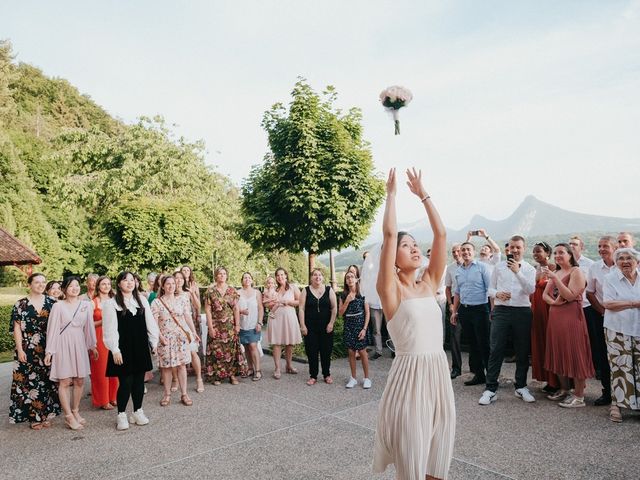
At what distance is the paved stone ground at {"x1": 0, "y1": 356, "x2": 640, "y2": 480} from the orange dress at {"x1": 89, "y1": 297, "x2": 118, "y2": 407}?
0.64ft

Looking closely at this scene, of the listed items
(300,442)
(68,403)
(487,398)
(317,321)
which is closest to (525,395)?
(487,398)

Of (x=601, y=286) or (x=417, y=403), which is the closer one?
(x=417, y=403)

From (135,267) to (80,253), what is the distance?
14.6 m

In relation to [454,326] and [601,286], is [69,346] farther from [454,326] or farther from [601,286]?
[601,286]

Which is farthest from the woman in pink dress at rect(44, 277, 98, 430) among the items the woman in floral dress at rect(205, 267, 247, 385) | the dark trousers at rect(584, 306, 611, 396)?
the dark trousers at rect(584, 306, 611, 396)

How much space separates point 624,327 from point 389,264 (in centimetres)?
402

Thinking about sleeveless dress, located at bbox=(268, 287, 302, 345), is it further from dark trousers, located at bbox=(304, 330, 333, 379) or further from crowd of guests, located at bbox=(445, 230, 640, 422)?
crowd of guests, located at bbox=(445, 230, 640, 422)

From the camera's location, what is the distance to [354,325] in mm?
7539

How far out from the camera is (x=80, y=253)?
31.9m

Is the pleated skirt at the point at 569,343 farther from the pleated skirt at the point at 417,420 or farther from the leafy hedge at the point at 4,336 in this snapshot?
the leafy hedge at the point at 4,336

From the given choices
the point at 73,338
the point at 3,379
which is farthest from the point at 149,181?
the point at 73,338

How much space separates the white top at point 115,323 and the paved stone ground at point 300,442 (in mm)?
1053

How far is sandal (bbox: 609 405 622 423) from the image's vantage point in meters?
5.18

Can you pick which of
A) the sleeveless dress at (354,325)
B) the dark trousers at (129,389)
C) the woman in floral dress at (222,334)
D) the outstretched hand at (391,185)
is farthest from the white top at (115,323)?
the outstretched hand at (391,185)
